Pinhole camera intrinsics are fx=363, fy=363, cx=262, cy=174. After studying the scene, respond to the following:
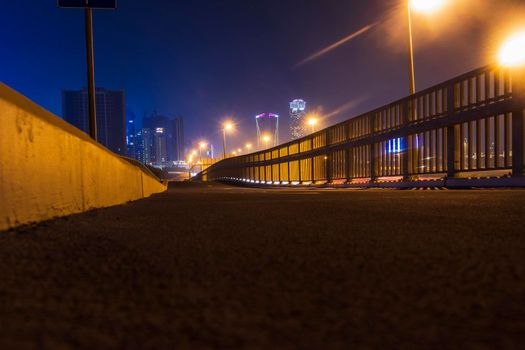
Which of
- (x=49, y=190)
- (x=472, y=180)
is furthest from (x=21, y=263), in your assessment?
(x=472, y=180)

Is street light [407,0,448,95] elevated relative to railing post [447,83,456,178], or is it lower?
elevated

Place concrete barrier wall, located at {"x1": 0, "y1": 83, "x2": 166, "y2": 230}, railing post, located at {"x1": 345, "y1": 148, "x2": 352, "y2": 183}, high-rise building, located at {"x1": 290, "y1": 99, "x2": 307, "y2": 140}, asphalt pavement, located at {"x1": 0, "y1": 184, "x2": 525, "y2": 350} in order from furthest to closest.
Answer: high-rise building, located at {"x1": 290, "y1": 99, "x2": 307, "y2": 140} < railing post, located at {"x1": 345, "y1": 148, "x2": 352, "y2": 183} < concrete barrier wall, located at {"x1": 0, "y1": 83, "x2": 166, "y2": 230} < asphalt pavement, located at {"x1": 0, "y1": 184, "x2": 525, "y2": 350}

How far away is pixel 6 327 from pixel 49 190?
257 cm

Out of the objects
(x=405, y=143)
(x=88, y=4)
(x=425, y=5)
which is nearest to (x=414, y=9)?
(x=425, y=5)

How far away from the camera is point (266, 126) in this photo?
526ft

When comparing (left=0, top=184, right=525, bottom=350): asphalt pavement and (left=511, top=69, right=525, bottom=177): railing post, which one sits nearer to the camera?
(left=0, top=184, right=525, bottom=350): asphalt pavement

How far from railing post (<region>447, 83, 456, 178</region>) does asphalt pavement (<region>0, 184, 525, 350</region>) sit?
10710mm

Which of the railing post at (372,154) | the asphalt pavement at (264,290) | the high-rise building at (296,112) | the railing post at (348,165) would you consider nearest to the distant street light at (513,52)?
the railing post at (372,154)

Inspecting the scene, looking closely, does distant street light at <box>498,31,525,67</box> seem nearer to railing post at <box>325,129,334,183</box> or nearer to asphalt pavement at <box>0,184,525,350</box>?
asphalt pavement at <box>0,184,525,350</box>

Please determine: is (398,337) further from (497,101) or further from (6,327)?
(497,101)

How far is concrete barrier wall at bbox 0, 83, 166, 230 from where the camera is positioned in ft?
9.14

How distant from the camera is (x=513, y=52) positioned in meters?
10.0

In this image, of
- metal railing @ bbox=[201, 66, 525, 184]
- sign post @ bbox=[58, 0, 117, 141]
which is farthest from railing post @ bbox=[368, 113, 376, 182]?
sign post @ bbox=[58, 0, 117, 141]

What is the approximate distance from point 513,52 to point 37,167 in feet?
38.5
